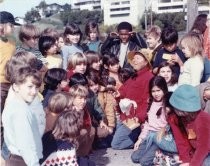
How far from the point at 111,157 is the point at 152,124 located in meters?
0.58

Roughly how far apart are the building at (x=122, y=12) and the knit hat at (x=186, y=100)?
80137mm

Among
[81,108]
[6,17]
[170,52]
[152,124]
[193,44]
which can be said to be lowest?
[152,124]

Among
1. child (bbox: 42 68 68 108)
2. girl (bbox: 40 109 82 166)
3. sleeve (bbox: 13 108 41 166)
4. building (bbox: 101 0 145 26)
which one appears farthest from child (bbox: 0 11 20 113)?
building (bbox: 101 0 145 26)

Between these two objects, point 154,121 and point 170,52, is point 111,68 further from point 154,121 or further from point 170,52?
point 154,121

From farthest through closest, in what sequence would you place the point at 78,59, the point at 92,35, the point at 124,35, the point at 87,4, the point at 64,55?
the point at 87,4 < the point at 92,35 < the point at 124,35 < the point at 64,55 < the point at 78,59

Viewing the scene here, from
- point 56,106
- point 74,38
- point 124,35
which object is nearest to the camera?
point 56,106

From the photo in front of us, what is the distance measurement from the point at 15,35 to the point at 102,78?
114cm

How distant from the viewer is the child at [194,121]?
128 inches

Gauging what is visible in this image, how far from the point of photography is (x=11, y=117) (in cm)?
290

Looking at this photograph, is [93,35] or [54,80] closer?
[54,80]

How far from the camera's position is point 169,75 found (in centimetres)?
469

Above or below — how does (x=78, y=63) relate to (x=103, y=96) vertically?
above

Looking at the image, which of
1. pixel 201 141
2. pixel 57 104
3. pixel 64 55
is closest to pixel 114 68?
pixel 64 55

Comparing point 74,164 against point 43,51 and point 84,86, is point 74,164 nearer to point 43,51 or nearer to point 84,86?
point 84,86
